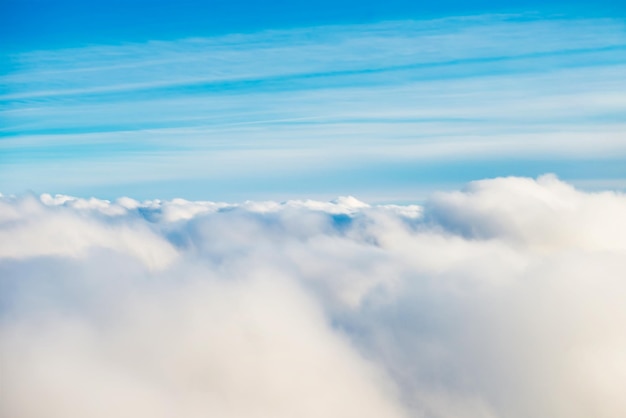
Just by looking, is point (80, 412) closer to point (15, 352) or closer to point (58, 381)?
point (58, 381)

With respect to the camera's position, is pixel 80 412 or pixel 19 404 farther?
pixel 80 412

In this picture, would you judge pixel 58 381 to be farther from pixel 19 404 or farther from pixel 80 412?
pixel 19 404

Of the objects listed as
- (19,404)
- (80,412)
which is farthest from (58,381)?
(19,404)

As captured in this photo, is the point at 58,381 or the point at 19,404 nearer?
the point at 19,404

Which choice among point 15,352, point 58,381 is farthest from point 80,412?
point 15,352

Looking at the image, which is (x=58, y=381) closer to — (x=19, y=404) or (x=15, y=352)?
(x=15, y=352)

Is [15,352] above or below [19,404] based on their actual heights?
above

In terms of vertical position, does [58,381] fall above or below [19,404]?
above
